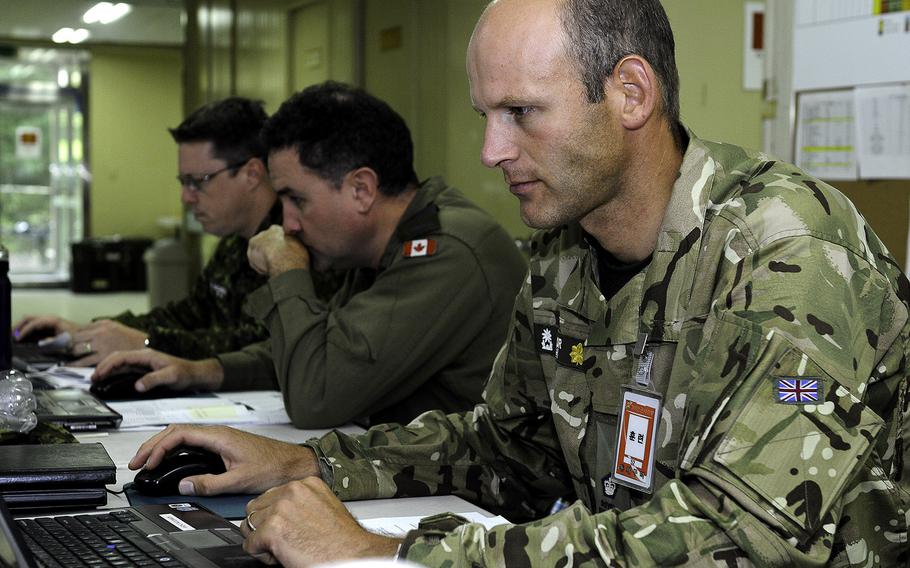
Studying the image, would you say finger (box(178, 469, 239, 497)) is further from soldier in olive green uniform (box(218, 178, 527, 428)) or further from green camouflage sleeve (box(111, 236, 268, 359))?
green camouflage sleeve (box(111, 236, 268, 359))

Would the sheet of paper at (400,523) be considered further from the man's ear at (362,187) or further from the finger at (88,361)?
the finger at (88,361)

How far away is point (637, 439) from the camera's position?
1240 millimetres

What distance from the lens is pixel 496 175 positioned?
339 centimetres

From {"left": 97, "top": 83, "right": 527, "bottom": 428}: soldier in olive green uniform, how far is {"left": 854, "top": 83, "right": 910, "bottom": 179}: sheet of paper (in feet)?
2.77

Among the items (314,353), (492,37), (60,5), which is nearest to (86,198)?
(60,5)

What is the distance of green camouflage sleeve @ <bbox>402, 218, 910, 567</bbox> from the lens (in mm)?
954

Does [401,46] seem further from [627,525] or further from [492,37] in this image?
[627,525]

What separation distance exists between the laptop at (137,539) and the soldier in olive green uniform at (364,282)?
73cm

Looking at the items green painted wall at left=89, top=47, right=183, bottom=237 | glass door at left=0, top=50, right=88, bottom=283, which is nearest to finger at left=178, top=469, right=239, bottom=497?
green painted wall at left=89, top=47, right=183, bottom=237

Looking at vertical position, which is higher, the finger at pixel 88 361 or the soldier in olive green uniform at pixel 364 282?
the soldier in olive green uniform at pixel 364 282

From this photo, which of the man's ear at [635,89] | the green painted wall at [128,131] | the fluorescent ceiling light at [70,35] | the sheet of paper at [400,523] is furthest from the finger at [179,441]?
the green painted wall at [128,131]

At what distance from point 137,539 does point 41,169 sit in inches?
465

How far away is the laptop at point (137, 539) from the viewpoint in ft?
3.47

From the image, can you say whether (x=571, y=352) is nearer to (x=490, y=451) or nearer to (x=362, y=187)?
(x=490, y=451)
